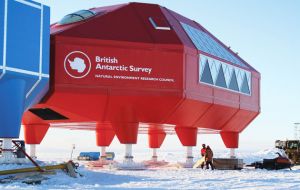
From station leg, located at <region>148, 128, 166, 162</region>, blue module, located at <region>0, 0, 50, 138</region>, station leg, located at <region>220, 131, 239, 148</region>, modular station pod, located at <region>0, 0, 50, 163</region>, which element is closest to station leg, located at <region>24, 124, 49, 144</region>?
blue module, located at <region>0, 0, 50, 138</region>

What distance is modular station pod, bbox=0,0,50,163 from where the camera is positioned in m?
24.0

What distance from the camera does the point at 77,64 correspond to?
2933 cm

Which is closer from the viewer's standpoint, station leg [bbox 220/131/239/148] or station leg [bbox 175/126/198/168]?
station leg [bbox 175/126/198/168]

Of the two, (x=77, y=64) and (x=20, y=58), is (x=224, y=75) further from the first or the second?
(x=20, y=58)

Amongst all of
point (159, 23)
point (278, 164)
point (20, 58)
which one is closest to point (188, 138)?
point (278, 164)

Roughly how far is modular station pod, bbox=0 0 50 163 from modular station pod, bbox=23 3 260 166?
2347 mm

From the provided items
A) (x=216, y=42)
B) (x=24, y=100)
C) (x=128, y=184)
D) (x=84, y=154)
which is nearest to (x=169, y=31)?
(x=216, y=42)

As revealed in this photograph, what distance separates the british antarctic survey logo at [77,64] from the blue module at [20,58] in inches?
82.3

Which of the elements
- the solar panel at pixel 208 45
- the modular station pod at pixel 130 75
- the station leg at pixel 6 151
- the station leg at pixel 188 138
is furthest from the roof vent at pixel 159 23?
the station leg at pixel 6 151

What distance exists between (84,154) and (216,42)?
63.0 feet

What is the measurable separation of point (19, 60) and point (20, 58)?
142 millimetres

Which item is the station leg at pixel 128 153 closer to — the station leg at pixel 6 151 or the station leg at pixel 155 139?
the station leg at pixel 6 151

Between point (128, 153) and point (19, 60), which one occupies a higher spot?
point (19, 60)

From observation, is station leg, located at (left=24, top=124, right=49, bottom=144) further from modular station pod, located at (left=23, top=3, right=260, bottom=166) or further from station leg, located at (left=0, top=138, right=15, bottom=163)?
station leg, located at (left=0, top=138, right=15, bottom=163)
